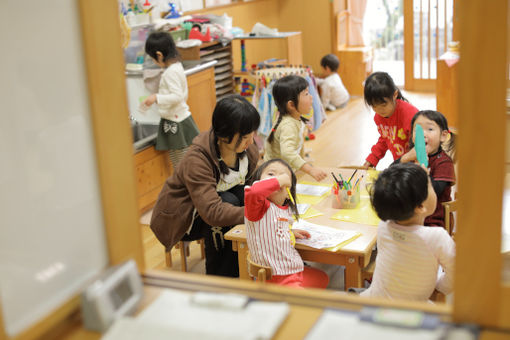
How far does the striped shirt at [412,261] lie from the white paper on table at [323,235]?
1.06ft

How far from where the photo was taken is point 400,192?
6.77ft

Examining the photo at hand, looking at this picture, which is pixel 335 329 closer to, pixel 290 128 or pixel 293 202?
pixel 293 202

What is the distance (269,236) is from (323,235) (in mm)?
245

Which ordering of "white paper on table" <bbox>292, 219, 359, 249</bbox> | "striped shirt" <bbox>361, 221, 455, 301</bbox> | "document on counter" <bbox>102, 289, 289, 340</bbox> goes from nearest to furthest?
"document on counter" <bbox>102, 289, 289, 340</bbox>
"striped shirt" <bbox>361, 221, 455, 301</bbox>
"white paper on table" <bbox>292, 219, 359, 249</bbox>

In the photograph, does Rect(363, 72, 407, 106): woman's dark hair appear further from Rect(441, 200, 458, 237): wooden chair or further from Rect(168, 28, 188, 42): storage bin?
Rect(168, 28, 188, 42): storage bin

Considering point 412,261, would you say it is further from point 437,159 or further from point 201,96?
point 201,96

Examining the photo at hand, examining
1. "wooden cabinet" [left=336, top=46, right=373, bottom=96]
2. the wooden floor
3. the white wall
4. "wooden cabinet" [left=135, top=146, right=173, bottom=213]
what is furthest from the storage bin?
the white wall

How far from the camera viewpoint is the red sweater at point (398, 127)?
3346mm

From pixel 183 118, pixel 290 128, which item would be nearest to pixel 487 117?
pixel 290 128

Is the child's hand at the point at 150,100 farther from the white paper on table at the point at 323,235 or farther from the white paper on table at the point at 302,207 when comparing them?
the white paper on table at the point at 323,235

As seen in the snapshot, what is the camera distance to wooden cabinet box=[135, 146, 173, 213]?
14.8 feet

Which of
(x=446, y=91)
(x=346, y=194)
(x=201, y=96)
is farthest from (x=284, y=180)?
(x=446, y=91)

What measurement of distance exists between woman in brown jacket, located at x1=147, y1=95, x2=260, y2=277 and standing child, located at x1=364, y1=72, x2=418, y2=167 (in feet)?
2.43

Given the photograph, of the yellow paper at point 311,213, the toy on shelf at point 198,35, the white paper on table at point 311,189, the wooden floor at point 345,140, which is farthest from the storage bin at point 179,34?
the yellow paper at point 311,213
